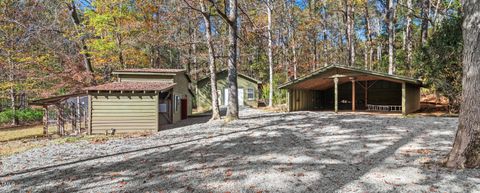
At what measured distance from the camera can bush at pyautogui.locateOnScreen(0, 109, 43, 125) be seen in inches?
698

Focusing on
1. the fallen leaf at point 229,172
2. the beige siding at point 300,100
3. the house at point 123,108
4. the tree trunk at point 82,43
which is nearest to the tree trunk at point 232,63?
the house at point 123,108

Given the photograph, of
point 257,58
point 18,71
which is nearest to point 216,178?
point 18,71

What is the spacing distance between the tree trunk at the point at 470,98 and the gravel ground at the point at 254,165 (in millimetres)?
297

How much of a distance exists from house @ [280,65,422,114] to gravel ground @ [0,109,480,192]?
21.7 feet

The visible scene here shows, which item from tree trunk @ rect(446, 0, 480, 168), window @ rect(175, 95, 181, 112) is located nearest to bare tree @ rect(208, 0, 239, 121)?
window @ rect(175, 95, 181, 112)

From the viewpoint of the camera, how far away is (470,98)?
161 inches

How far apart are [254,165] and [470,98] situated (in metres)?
3.87

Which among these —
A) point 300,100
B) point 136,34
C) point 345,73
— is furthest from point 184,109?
→ point 345,73

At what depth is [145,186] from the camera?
4.02 metres

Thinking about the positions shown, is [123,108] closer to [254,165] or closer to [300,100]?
[254,165]

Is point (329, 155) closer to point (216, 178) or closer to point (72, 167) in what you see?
point (216, 178)

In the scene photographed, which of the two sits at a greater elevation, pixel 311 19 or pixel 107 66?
pixel 311 19

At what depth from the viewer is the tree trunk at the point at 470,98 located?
158 inches

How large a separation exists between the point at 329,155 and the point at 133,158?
15.0 ft
